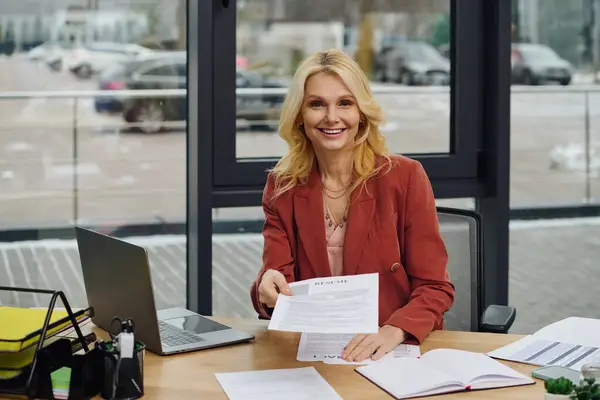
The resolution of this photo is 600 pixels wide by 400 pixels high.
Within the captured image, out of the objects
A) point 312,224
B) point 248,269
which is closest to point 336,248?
point 312,224

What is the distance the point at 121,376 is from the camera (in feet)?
6.06

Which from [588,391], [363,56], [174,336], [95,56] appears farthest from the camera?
[363,56]

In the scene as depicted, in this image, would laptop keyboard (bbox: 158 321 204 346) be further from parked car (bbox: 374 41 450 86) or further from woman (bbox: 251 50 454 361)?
parked car (bbox: 374 41 450 86)

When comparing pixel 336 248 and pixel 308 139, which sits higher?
pixel 308 139

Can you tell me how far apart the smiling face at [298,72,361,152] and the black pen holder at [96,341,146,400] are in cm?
88

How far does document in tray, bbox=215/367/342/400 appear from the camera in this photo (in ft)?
6.11

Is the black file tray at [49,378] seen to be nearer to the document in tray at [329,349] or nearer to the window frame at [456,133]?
the document in tray at [329,349]

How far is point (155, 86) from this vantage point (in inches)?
139

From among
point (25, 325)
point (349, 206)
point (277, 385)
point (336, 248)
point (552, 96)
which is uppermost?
point (552, 96)

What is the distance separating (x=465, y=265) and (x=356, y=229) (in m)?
0.49

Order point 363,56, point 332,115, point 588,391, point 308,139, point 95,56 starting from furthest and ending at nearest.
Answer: point 363,56 → point 95,56 → point 308,139 → point 332,115 → point 588,391

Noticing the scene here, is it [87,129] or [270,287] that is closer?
[270,287]

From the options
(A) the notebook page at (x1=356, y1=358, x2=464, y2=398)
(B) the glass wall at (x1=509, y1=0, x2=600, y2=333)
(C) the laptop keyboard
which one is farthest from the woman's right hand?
(B) the glass wall at (x1=509, y1=0, x2=600, y2=333)

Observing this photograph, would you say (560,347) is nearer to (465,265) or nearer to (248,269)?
(465,265)
